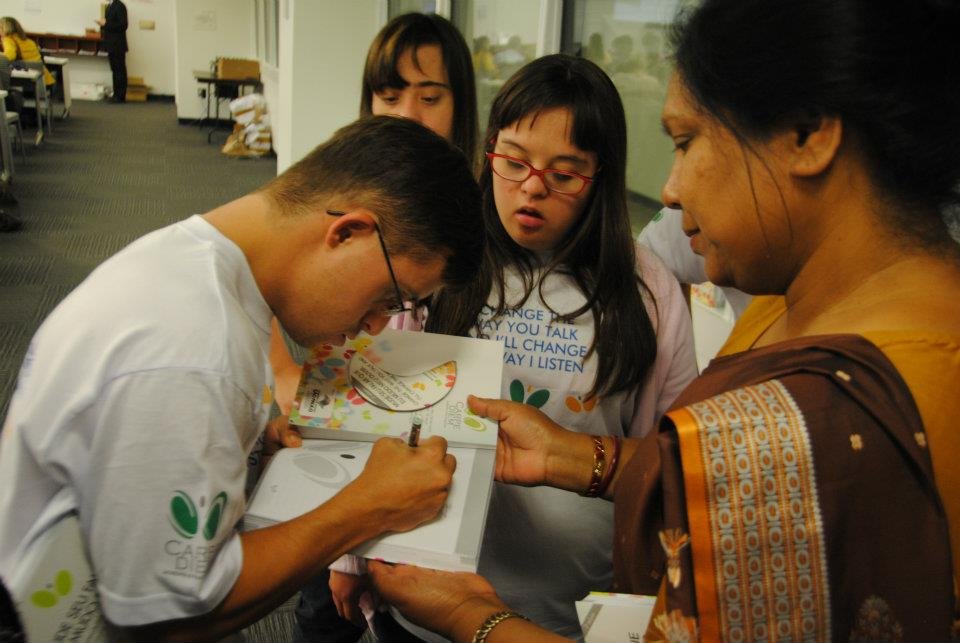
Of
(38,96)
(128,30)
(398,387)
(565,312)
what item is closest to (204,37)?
(128,30)

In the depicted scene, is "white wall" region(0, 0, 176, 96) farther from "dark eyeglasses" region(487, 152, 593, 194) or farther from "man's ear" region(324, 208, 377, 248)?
"man's ear" region(324, 208, 377, 248)

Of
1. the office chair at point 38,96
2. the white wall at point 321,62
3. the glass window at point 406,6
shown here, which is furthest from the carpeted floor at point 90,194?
the glass window at point 406,6

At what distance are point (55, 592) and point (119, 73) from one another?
47.6ft

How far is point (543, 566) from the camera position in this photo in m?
1.32

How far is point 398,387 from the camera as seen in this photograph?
3.89 ft

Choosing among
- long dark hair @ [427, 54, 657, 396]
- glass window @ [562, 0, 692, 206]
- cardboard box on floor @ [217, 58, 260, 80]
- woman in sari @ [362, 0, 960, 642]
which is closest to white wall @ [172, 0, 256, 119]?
cardboard box on floor @ [217, 58, 260, 80]

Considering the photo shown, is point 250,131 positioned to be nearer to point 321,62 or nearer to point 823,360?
point 321,62

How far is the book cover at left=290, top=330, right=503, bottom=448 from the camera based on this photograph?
1.14 metres

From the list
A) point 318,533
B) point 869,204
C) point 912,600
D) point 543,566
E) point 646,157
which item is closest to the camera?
point 912,600

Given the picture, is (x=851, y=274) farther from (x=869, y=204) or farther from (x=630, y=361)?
(x=630, y=361)

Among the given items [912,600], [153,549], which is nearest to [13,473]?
[153,549]

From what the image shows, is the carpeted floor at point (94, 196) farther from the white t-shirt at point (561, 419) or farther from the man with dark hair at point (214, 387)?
the man with dark hair at point (214, 387)

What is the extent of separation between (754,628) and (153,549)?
1.98 feet

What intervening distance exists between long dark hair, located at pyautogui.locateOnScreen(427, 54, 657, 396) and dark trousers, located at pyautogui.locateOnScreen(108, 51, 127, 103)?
545 inches
